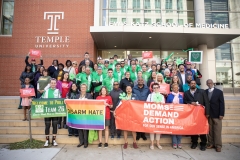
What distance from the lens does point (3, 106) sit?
7320mm

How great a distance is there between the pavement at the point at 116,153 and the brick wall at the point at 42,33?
8275 mm

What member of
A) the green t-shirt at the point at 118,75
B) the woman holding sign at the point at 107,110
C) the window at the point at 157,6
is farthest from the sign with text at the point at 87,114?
the window at the point at 157,6

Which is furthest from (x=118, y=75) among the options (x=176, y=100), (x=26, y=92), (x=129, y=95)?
(x=26, y=92)

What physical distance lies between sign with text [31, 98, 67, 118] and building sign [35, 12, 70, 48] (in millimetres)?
7857

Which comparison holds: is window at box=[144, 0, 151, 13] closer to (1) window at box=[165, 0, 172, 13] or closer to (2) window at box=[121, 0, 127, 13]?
(1) window at box=[165, 0, 172, 13]

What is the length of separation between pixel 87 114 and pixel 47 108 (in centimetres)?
138

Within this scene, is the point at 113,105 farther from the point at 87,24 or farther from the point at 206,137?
the point at 87,24

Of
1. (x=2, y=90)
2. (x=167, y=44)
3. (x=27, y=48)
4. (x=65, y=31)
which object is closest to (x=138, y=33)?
(x=167, y=44)

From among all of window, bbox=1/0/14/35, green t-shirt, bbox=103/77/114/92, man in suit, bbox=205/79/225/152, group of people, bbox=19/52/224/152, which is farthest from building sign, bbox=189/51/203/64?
window, bbox=1/0/14/35

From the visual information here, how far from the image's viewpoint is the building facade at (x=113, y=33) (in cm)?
1079

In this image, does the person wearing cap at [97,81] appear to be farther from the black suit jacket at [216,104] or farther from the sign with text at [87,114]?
the black suit jacket at [216,104]

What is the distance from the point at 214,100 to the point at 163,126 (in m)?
1.91

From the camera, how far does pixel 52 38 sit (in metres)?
12.0

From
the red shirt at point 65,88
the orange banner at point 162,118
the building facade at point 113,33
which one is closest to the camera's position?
the orange banner at point 162,118
